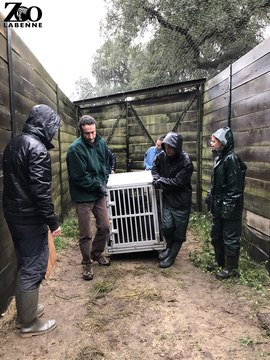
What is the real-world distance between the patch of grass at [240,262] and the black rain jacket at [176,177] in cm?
71

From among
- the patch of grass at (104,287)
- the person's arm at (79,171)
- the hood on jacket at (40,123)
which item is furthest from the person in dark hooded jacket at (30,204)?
the person's arm at (79,171)

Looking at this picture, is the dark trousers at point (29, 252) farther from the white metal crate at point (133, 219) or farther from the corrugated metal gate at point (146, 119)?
the corrugated metal gate at point (146, 119)

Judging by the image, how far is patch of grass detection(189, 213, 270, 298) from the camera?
316 cm

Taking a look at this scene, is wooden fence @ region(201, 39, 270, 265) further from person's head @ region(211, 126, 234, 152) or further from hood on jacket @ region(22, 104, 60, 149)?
hood on jacket @ region(22, 104, 60, 149)

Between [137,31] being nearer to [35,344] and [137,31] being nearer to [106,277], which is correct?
[106,277]

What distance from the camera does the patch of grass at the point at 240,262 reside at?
10.4 feet

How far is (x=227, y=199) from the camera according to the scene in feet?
10.3

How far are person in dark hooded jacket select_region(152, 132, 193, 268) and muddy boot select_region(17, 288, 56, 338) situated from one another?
172cm

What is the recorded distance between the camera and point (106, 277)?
11.6 feet

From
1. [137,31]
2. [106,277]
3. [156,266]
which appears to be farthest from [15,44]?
[137,31]

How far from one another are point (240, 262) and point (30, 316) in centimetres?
238

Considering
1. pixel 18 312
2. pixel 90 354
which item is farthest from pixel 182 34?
pixel 90 354

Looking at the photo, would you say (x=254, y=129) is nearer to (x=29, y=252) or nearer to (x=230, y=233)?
(x=230, y=233)

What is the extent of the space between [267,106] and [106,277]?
2.58 m
